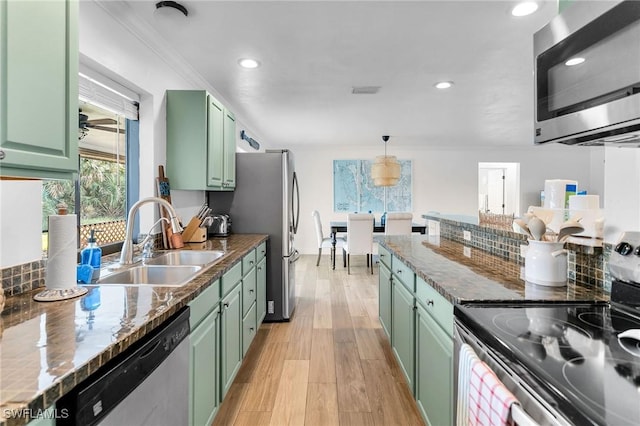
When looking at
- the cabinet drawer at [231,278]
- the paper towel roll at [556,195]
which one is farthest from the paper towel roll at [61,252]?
the paper towel roll at [556,195]

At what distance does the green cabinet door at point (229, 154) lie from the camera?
126 inches

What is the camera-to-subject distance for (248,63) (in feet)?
9.45

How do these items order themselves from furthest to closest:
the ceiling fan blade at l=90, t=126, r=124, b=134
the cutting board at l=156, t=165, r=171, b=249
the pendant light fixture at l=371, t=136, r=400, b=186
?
the pendant light fixture at l=371, t=136, r=400, b=186
the cutting board at l=156, t=165, r=171, b=249
the ceiling fan blade at l=90, t=126, r=124, b=134

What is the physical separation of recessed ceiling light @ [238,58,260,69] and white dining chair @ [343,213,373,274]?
312 centimetres

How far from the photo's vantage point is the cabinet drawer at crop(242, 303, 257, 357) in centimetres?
240

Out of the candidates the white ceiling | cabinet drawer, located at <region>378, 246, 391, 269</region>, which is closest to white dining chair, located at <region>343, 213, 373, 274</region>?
the white ceiling

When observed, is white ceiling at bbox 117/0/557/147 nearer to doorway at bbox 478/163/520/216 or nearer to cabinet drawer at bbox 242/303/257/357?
cabinet drawer at bbox 242/303/257/357

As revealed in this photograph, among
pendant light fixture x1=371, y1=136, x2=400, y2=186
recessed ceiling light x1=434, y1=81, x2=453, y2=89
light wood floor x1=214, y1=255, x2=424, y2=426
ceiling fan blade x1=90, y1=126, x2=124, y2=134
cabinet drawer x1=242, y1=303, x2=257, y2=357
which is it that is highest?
recessed ceiling light x1=434, y1=81, x2=453, y2=89

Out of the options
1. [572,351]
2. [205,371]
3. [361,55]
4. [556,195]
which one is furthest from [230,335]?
[361,55]

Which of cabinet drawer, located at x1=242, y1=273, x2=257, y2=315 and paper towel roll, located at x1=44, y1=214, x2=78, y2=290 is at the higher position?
paper towel roll, located at x1=44, y1=214, x2=78, y2=290

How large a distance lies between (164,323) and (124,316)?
14 centimetres

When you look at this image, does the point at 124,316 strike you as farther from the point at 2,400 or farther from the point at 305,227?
the point at 305,227

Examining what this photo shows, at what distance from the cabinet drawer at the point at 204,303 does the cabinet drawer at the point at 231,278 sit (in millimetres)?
102

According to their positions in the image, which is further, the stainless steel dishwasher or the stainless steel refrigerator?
the stainless steel refrigerator
